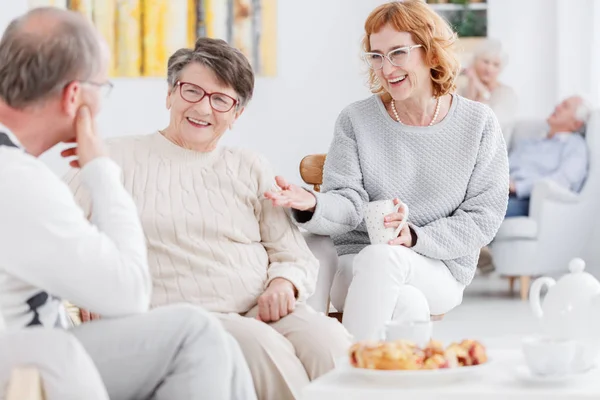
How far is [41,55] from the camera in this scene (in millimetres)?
1491

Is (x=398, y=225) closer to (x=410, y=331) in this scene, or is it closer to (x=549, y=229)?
(x=410, y=331)

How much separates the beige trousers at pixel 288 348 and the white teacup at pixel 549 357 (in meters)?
0.55

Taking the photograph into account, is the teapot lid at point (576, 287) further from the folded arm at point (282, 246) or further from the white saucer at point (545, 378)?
the folded arm at point (282, 246)

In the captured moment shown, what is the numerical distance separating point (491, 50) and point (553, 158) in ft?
2.63

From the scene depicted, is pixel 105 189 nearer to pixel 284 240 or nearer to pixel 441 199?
pixel 284 240

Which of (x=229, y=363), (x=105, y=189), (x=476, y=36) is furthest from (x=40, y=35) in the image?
(x=476, y=36)

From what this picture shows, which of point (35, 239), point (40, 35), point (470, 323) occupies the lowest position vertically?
point (470, 323)

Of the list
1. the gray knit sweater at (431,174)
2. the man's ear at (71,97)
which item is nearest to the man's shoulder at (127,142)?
the gray knit sweater at (431,174)

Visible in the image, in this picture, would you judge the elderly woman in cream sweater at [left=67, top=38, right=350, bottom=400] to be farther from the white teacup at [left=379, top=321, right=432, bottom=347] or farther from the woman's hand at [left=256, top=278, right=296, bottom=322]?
the white teacup at [left=379, top=321, right=432, bottom=347]

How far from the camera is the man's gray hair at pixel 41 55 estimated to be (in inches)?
58.6

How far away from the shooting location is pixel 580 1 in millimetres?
6383

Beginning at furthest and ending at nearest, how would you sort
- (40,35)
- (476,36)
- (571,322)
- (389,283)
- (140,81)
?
(476,36) < (140,81) < (389,283) < (571,322) < (40,35)

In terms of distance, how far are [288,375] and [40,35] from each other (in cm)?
81

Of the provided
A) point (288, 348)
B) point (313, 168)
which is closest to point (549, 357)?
point (288, 348)
